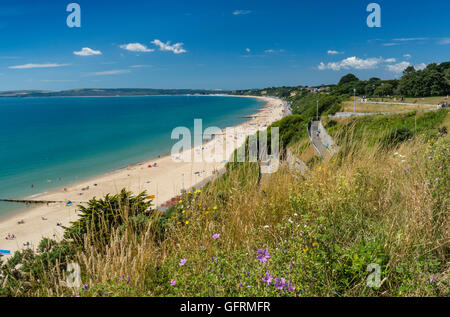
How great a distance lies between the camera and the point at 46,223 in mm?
18734

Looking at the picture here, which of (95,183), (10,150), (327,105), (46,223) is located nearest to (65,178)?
(95,183)

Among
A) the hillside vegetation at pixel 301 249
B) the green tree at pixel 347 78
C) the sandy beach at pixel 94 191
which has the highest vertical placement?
the green tree at pixel 347 78

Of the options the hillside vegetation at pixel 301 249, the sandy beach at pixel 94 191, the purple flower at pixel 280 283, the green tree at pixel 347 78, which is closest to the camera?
the purple flower at pixel 280 283

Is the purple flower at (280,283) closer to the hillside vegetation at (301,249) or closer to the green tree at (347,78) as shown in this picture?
the hillside vegetation at (301,249)

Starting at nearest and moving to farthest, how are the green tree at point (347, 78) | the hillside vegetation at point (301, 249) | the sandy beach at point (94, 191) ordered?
the hillside vegetation at point (301, 249)
the sandy beach at point (94, 191)
the green tree at point (347, 78)

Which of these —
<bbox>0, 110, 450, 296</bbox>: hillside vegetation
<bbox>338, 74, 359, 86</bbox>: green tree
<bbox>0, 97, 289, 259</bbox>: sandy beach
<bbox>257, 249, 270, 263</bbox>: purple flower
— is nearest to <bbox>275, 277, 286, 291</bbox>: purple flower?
<bbox>0, 110, 450, 296</bbox>: hillside vegetation

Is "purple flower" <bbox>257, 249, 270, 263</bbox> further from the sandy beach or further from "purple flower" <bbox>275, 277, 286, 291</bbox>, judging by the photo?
the sandy beach

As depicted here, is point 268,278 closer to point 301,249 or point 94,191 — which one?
point 301,249

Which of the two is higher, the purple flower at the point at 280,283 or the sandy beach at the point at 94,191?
the purple flower at the point at 280,283

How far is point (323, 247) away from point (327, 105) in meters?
44.6

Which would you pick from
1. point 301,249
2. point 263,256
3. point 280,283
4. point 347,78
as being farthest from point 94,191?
point 347,78

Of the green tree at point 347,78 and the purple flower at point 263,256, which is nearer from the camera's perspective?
the purple flower at point 263,256

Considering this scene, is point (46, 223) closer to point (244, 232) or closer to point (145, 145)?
point (244, 232)

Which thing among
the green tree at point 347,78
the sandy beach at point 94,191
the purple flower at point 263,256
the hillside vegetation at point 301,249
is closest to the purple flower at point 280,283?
the hillside vegetation at point 301,249
